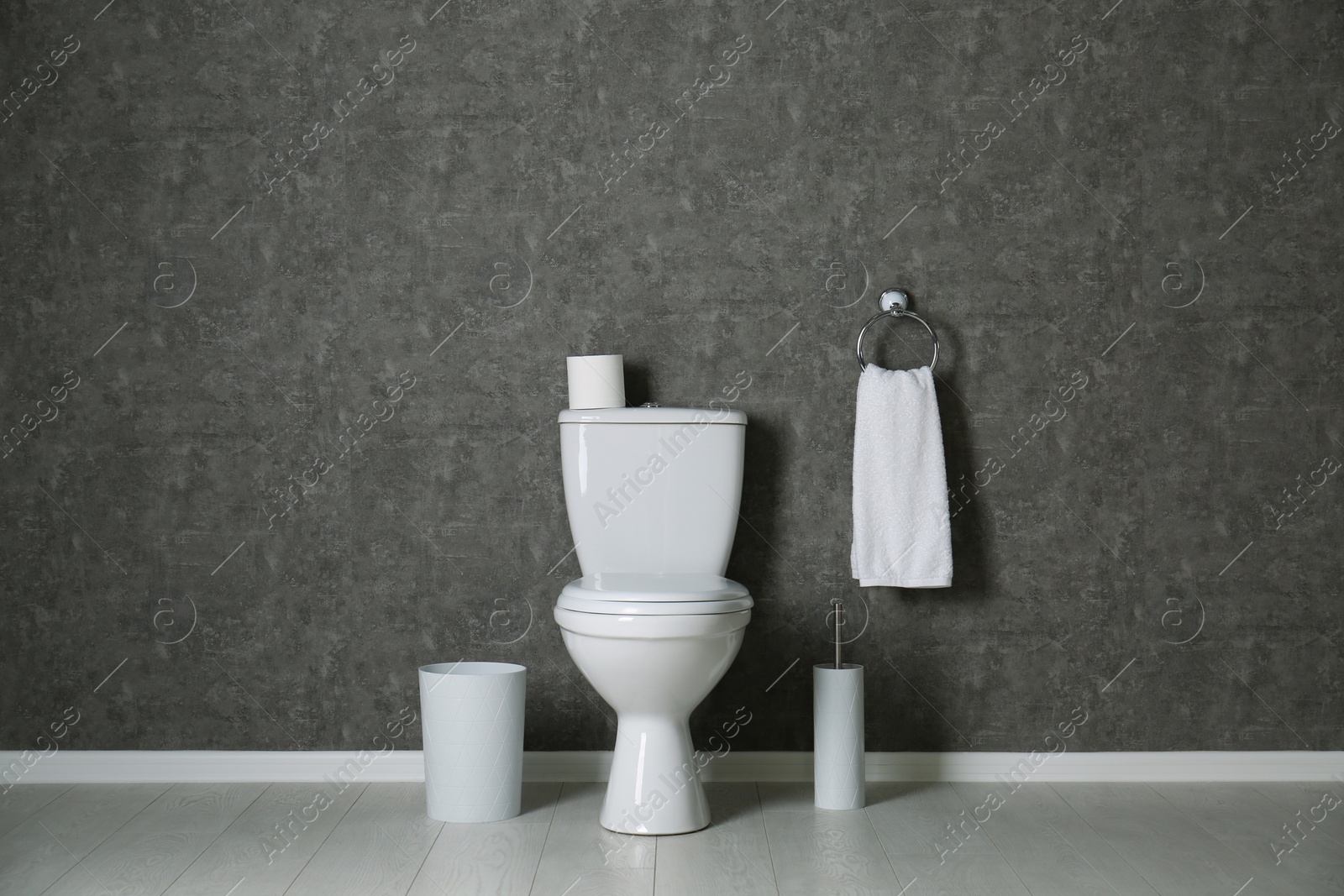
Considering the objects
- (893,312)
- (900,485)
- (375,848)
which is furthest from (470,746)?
(893,312)

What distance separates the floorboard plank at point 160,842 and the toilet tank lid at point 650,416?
104cm

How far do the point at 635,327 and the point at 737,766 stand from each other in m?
0.99

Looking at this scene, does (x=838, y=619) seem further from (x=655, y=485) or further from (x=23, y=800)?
(x=23, y=800)

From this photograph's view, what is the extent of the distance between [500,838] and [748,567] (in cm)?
78

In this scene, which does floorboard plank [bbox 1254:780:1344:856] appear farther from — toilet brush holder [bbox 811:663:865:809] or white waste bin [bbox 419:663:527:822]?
white waste bin [bbox 419:663:527:822]

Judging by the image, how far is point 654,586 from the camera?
203 centimetres

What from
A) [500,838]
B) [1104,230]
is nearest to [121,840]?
[500,838]

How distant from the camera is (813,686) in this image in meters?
2.34

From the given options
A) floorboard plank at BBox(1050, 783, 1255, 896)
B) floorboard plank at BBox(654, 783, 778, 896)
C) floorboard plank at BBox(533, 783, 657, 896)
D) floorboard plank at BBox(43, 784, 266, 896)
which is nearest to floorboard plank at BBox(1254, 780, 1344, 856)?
floorboard plank at BBox(1050, 783, 1255, 896)

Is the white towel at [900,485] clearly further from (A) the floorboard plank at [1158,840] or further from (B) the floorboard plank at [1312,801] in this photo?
(B) the floorboard plank at [1312,801]

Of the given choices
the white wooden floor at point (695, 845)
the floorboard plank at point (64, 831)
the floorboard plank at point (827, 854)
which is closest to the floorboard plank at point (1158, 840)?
the white wooden floor at point (695, 845)

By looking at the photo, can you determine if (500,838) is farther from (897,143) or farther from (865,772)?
(897,143)

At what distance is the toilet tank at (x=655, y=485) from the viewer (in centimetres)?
227

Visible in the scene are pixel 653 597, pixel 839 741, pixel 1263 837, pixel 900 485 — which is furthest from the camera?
pixel 900 485
